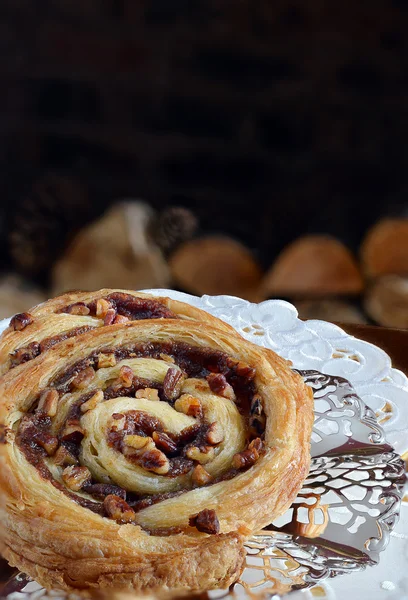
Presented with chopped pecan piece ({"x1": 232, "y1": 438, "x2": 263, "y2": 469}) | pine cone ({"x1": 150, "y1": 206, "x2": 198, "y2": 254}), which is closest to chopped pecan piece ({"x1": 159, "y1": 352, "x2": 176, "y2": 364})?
chopped pecan piece ({"x1": 232, "y1": 438, "x2": 263, "y2": 469})

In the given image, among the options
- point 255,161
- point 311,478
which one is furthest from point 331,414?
point 255,161

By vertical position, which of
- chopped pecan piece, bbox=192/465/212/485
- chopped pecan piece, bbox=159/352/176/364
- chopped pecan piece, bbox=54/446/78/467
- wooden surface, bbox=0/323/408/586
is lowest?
wooden surface, bbox=0/323/408/586

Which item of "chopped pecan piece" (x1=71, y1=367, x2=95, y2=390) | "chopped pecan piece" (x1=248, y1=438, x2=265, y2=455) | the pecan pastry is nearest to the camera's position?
the pecan pastry

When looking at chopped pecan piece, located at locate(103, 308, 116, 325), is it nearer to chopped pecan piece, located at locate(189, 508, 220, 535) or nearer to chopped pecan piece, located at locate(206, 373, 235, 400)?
chopped pecan piece, located at locate(206, 373, 235, 400)

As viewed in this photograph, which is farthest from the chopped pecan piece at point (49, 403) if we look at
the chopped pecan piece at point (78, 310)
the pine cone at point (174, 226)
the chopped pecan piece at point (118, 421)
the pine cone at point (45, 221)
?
the pine cone at point (45, 221)

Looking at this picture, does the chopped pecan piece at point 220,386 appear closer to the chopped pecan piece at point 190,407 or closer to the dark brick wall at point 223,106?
the chopped pecan piece at point 190,407
